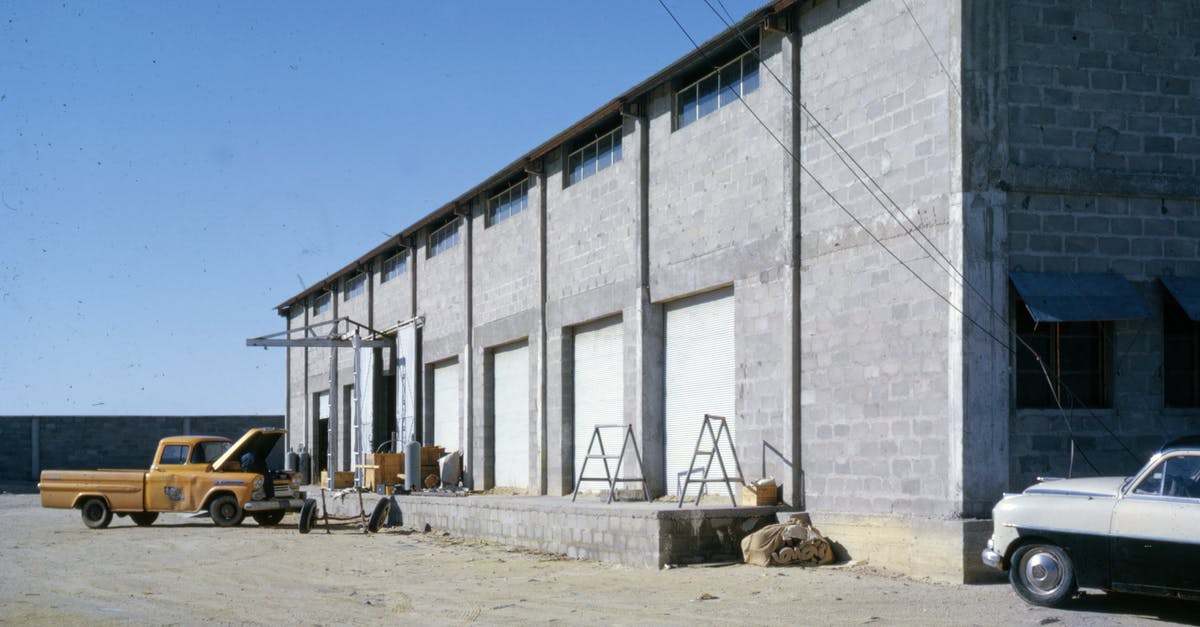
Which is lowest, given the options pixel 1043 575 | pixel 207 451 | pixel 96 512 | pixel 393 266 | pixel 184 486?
pixel 96 512

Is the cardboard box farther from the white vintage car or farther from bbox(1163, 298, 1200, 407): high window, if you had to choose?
bbox(1163, 298, 1200, 407): high window

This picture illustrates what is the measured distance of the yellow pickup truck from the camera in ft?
86.3

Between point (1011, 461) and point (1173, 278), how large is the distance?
2998mm

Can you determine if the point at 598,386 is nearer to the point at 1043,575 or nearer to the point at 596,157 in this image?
the point at 596,157

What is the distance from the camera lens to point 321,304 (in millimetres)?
45000

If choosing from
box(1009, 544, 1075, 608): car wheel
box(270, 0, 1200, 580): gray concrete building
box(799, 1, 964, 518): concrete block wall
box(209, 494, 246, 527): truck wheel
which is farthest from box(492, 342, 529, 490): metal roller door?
box(1009, 544, 1075, 608): car wheel

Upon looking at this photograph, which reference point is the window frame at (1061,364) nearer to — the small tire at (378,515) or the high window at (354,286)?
the small tire at (378,515)

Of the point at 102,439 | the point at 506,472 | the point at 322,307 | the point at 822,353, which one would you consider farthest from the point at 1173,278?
the point at 102,439

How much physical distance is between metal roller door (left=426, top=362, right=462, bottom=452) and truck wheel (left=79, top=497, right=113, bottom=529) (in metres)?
8.03

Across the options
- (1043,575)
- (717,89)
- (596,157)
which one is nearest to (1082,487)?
(1043,575)

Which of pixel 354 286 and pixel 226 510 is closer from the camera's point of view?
pixel 226 510

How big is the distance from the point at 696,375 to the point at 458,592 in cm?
732

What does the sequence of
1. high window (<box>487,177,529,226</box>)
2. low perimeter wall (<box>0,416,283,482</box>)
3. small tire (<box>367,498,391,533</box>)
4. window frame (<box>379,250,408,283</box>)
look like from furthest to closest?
low perimeter wall (<box>0,416,283,482</box>) → window frame (<box>379,250,408,283</box>) → high window (<box>487,177,529,226</box>) → small tire (<box>367,498,391,533</box>)

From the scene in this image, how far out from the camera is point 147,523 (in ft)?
90.4
